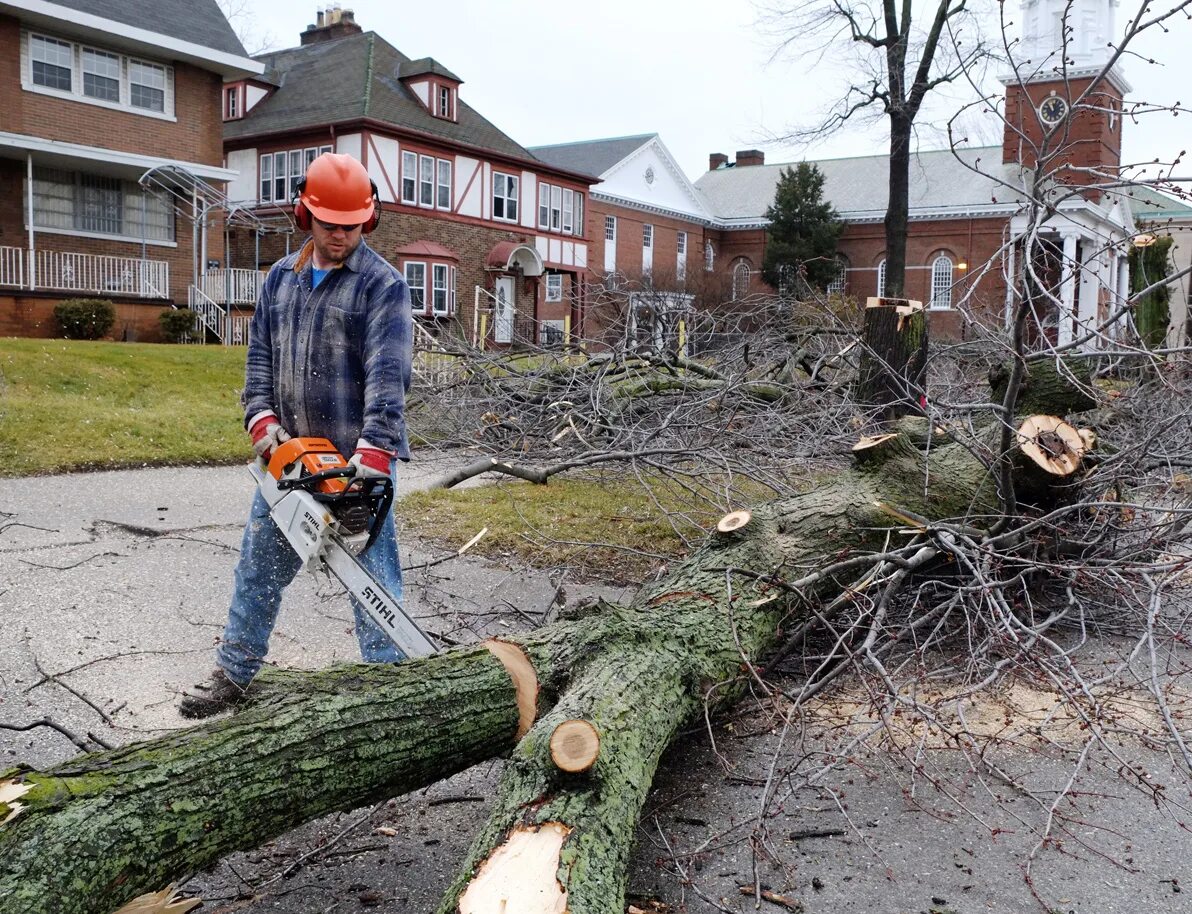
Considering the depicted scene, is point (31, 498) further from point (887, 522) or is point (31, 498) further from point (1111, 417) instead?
point (1111, 417)

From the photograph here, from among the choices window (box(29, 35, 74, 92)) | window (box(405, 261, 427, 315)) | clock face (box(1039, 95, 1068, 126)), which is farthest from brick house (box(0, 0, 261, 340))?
clock face (box(1039, 95, 1068, 126))

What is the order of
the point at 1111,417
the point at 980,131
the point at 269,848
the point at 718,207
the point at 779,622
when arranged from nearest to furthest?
the point at 269,848
the point at 779,622
the point at 980,131
the point at 1111,417
the point at 718,207

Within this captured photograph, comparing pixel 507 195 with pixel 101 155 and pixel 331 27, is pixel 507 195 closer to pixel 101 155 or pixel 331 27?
pixel 331 27

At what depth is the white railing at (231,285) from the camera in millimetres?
21062

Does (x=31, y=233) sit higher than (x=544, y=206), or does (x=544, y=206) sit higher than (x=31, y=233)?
(x=544, y=206)

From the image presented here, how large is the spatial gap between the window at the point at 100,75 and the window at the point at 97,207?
1.59 m

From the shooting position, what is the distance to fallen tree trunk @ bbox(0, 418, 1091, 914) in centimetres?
202

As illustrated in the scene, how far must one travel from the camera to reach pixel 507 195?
30.7 m

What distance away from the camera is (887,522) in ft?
14.5

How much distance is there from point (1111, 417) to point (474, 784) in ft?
16.0

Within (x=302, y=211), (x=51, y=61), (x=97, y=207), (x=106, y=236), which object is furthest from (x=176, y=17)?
(x=302, y=211)

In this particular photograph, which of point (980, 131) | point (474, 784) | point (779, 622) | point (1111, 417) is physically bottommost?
point (474, 784)

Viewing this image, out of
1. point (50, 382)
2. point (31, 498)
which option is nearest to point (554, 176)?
point (50, 382)

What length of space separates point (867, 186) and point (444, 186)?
21264 millimetres
